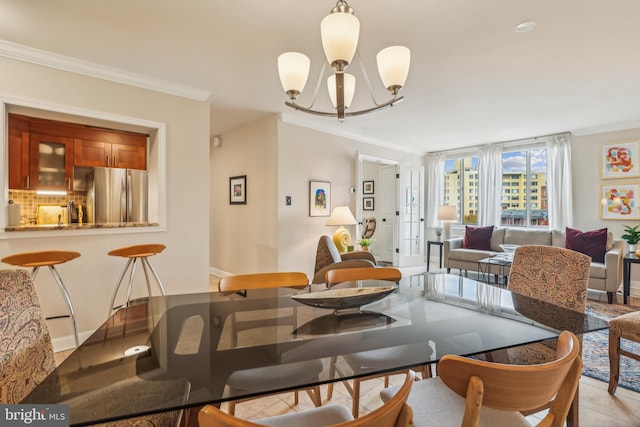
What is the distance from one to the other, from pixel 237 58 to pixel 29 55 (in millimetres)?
1657

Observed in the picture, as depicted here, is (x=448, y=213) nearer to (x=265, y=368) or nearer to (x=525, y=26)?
(x=525, y=26)

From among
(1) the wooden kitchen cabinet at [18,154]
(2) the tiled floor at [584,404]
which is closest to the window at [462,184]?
(2) the tiled floor at [584,404]

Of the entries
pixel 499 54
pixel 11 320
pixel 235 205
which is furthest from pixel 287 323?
pixel 235 205

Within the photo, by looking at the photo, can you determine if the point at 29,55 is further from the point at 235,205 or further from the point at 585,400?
the point at 585,400

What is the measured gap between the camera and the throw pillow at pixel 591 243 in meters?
4.35

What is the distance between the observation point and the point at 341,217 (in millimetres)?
4684

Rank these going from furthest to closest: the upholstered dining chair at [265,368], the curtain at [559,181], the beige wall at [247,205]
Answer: the curtain at [559,181]
the beige wall at [247,205]
the upholstered dining chair at [265,368]

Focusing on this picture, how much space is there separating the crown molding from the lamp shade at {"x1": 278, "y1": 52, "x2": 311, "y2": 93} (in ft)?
6.98

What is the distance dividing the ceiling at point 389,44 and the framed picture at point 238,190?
4.41 feet

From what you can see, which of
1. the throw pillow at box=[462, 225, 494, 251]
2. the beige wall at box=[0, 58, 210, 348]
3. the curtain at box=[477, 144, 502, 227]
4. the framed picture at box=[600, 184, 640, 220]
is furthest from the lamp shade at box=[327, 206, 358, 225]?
the framed picture at box=[600, 184, 640, 220]

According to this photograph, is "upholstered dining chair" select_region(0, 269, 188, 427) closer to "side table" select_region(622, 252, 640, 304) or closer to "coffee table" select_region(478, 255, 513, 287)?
"coffee table" select_region(478, 255, 513, 287)

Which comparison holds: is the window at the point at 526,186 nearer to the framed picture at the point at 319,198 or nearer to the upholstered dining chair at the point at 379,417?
the framed picture at the point at 319,198

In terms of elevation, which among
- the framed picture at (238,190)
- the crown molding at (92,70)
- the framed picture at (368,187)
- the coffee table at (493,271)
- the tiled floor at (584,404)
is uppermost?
the crown molding at (92,70)

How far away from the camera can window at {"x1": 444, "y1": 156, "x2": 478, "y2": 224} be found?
22.1ft
